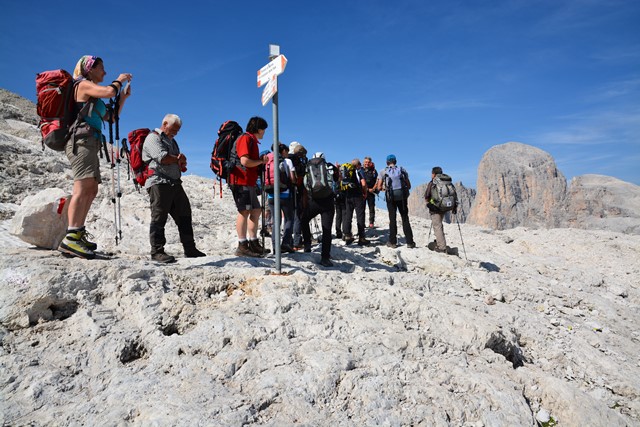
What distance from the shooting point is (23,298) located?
3943 millimetres

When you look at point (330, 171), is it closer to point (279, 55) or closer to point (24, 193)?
point (279, 55)

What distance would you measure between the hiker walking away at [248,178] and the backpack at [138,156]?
4.80 feet

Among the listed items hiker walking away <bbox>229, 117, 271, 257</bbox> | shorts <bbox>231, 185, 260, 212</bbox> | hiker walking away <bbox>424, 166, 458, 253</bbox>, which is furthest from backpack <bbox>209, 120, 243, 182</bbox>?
hiker walking away <bbox>424, 166, 458, 253</bbox>

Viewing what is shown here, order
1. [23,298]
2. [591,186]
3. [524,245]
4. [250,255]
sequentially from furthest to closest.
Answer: [591,186] → [524,245] → [250,255] → [23,298]

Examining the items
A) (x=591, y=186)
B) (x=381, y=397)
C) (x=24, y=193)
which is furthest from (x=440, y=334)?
(x=591, y=186)

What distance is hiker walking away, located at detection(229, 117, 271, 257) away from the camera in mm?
6703

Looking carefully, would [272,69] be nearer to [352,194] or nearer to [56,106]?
[56,106]

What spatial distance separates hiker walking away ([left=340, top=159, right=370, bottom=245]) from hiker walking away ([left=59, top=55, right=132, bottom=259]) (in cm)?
700

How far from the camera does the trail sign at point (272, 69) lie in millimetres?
5122

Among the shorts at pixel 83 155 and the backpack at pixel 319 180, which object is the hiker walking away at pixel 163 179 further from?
the backpack at pixel 319 180

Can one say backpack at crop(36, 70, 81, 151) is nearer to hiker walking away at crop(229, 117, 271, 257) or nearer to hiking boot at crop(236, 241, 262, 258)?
hiker walking away at crop(229, 117, 271, 257)

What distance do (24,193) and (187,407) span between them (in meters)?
10.5

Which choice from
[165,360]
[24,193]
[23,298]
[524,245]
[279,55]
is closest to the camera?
[165,360]

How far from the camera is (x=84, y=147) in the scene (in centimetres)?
493
